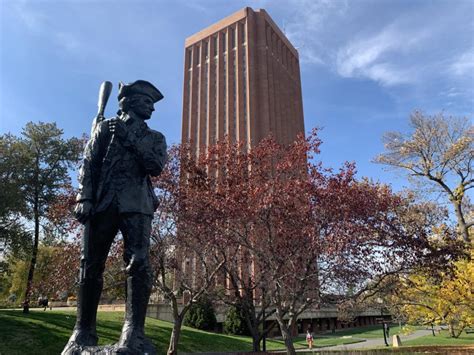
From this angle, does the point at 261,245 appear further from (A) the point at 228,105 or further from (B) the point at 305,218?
(A) the point at 228,105

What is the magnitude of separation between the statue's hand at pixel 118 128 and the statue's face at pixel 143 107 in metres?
0.24

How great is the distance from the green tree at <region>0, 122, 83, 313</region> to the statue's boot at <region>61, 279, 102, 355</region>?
17854 millimetres

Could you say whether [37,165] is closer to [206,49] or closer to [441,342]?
[441,342]

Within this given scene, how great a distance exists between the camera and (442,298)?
653 inches

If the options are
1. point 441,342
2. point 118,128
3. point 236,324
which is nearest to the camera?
point 118,128

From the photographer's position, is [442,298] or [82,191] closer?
[82,191]

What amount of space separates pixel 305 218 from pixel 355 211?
1.58m

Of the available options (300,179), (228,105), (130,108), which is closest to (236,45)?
(228,105)

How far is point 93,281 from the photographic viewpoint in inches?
161

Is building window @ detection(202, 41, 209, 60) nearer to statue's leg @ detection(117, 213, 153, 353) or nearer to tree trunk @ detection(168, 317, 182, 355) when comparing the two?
tree trunk @ detection(168, 317, 182, 355)

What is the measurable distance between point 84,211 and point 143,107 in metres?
1.31

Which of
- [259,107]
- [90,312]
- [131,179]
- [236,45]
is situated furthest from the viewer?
[236,45]

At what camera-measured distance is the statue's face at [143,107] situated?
4.54 meters

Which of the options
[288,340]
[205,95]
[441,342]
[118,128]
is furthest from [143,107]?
[205,95]
